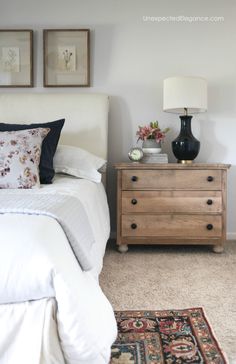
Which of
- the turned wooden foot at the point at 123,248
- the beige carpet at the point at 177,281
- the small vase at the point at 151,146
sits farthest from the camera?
the small vase at the point at 151,146

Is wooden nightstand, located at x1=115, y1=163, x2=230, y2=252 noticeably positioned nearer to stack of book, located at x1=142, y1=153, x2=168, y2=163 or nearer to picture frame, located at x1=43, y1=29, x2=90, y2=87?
stack of book, located at x1=142, y1=153, x2=168, y2=163

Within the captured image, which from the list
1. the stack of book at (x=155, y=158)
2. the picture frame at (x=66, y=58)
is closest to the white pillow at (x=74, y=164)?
the stack of book at (x=155, y=158)

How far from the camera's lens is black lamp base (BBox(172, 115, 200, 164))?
270cm

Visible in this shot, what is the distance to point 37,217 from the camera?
1.09m

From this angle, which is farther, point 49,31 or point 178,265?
point 49,31

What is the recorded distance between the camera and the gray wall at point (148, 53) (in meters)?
2.95

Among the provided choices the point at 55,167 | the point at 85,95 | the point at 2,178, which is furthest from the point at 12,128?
the point at 85,95

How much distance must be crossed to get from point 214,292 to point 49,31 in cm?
248

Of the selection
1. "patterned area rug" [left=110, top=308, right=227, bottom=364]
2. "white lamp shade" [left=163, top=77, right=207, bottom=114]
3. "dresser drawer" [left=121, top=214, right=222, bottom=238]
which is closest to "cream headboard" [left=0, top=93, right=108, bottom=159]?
"white lamp shade" [left=163, top=77, right=207, bottom=114]

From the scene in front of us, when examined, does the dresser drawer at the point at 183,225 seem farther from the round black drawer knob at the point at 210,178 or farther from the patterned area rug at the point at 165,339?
the patterned area rug at the point at 165,339

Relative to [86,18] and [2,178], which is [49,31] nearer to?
[86,18]

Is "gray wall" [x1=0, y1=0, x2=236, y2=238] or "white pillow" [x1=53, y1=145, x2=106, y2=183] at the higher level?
"gray wall" [x1=0, y1=0, x2=236, y2=238]

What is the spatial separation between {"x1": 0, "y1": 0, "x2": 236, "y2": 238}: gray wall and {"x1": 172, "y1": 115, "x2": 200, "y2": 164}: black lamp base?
0.26 m

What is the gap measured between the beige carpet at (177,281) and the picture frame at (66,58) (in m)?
1.50
